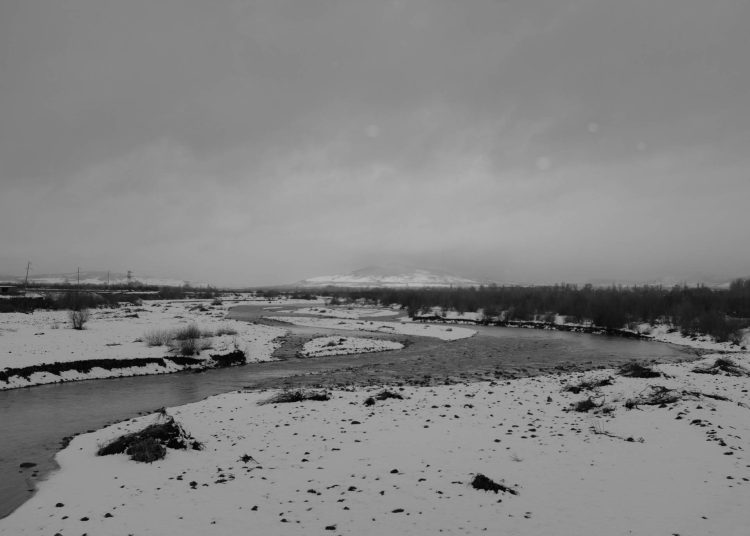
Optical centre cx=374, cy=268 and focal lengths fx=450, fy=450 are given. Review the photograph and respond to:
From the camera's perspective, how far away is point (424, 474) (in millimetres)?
11070

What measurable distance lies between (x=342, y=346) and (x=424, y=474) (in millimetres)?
31333

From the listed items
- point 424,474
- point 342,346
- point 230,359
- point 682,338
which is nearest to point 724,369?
point 424,474

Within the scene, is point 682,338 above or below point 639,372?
below

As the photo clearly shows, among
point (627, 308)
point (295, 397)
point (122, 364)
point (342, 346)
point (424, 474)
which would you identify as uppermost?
point (627, 308)

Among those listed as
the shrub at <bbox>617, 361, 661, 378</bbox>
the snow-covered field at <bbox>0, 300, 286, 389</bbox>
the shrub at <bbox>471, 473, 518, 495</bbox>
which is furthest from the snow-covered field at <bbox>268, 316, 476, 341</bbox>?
the shrub at <bbox>471, 473, 518, 495</bbox>

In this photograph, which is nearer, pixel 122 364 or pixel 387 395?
pixel 387 395

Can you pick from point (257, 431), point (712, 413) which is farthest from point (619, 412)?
point (257, 431)

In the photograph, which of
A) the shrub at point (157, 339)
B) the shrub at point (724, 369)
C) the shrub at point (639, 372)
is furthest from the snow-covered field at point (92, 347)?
the shrub at point (724, 369)

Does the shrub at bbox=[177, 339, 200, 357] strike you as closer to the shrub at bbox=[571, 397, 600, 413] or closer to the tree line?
the shrub at bbox=[571, 397, 600, 413]

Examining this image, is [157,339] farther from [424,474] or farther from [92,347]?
[424,474]

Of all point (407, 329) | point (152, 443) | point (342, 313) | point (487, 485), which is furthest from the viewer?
point (342, 313)

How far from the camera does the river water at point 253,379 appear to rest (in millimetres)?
14766

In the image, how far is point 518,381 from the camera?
2450 centimetres

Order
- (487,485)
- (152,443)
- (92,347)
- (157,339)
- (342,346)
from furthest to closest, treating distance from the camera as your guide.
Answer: (342,346), (157,339), (92,347), (152,443), (487,485)
